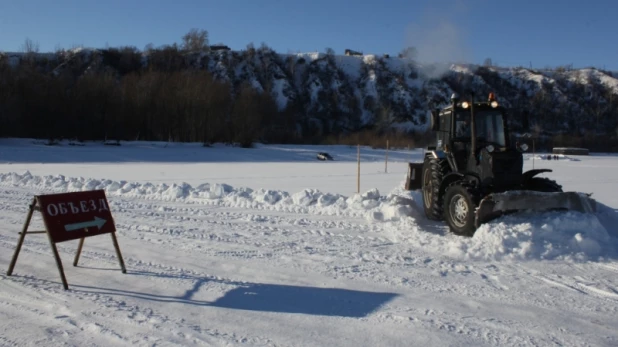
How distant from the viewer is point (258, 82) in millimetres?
81188

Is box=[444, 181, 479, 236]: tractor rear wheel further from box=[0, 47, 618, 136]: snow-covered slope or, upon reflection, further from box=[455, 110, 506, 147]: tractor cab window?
box=[0, 47, 618, 136]: snow-covered slope

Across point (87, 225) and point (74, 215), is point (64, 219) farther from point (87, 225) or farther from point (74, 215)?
point (87, 225)

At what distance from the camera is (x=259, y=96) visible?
56.8 metres

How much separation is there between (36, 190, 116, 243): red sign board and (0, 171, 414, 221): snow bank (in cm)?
510

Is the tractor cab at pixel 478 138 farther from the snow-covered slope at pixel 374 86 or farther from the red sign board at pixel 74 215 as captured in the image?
the snow-covered slope at pixel 374 86

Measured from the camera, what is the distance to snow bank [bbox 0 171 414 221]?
1023 cm

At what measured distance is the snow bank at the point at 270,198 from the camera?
1023 centimetres

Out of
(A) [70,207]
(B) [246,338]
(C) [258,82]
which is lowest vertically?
(B) [246,338]

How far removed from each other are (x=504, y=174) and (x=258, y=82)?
75201 mm

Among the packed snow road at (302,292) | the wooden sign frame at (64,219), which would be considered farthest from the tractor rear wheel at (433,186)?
the wooden sign frame at (64,219)

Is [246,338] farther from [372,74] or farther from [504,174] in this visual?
[372,74]

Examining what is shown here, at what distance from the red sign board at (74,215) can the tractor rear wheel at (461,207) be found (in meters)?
5.21

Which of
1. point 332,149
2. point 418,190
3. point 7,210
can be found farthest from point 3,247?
point 332,149

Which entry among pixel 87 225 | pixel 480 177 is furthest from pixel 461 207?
pixel 87 225
